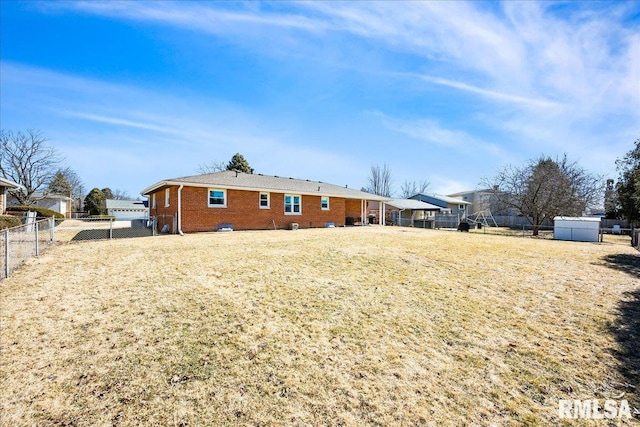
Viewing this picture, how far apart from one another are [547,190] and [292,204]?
966 inches

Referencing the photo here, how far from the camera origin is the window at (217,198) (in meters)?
17.1

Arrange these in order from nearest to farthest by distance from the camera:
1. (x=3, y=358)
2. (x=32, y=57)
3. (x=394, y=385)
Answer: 1. (x=394, y=385)
2. (x=3, y=358)
3. (x=32, y=57)

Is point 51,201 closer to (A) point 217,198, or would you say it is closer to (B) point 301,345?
(A) point 217,198

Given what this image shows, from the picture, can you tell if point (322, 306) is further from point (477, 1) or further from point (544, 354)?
point (477, 1)

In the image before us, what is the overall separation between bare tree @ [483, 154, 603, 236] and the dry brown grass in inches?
932

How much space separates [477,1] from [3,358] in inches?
502

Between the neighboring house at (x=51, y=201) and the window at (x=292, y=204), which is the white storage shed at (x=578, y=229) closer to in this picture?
the window at (x=292, y=204)

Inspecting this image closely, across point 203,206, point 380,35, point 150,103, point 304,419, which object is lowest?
point 304,419

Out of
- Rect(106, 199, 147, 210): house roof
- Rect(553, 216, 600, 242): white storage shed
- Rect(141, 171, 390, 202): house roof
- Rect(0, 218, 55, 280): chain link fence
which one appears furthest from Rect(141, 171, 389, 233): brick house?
Rect(106, 199, 147, 210): house roof

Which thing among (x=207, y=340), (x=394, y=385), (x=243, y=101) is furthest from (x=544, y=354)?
(x=243, y=101)

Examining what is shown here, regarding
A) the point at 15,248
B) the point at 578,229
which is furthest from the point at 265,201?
the point at 578,229

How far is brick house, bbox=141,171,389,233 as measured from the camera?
53.6 feet

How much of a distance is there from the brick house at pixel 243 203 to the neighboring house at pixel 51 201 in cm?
2722

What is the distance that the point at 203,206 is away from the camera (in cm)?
1677
